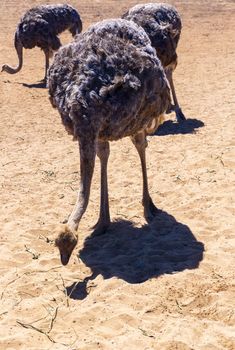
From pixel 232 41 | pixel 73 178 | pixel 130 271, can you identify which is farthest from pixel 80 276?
pixel 232 41

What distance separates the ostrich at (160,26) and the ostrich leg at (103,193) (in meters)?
2.94

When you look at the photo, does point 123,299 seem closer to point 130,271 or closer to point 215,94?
point 130,271

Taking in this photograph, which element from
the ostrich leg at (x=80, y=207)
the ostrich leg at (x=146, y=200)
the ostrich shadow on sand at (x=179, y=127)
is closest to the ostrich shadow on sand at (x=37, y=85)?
the ostrich shadow on sand at (x=179, y=127)

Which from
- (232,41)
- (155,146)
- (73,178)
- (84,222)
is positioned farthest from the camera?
(232,41)

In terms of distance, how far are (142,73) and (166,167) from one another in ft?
8.23

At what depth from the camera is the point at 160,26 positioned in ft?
26.7

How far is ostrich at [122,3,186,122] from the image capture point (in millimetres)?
8031

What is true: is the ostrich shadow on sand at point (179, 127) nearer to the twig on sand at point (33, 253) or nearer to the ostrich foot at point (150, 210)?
the ostrich foot at point (150, 210)

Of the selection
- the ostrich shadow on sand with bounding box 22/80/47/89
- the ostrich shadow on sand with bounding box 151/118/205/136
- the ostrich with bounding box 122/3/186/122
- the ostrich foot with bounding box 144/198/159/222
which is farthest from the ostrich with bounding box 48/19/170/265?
the ostrich shadow on sand with bounding box 22/80/47/89

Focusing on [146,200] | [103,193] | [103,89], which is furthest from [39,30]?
[103,89]

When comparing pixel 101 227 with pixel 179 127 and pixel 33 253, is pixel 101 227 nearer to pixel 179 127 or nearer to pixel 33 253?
pixel 33 253

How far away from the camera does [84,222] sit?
20.0ft

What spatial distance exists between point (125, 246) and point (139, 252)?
8.5 inches

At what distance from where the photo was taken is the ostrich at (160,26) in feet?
26.3
